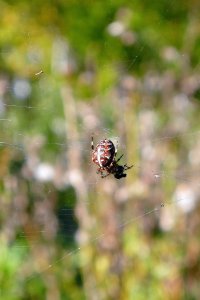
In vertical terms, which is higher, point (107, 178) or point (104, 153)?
point (107, 178)

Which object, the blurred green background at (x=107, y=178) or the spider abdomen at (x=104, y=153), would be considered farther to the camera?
the blurred green background at (x=107, y=178)

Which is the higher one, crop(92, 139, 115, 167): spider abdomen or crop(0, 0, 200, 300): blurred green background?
crop(0, 0, 200, 300): blurred green background

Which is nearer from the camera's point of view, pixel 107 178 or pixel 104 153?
pixel 104 153

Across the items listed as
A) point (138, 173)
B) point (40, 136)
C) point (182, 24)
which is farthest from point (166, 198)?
Answer: point (182, 24)

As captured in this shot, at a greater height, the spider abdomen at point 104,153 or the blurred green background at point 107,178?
the blurred green background at point 107,178

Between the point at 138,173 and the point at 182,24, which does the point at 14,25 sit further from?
the point at 138,173
